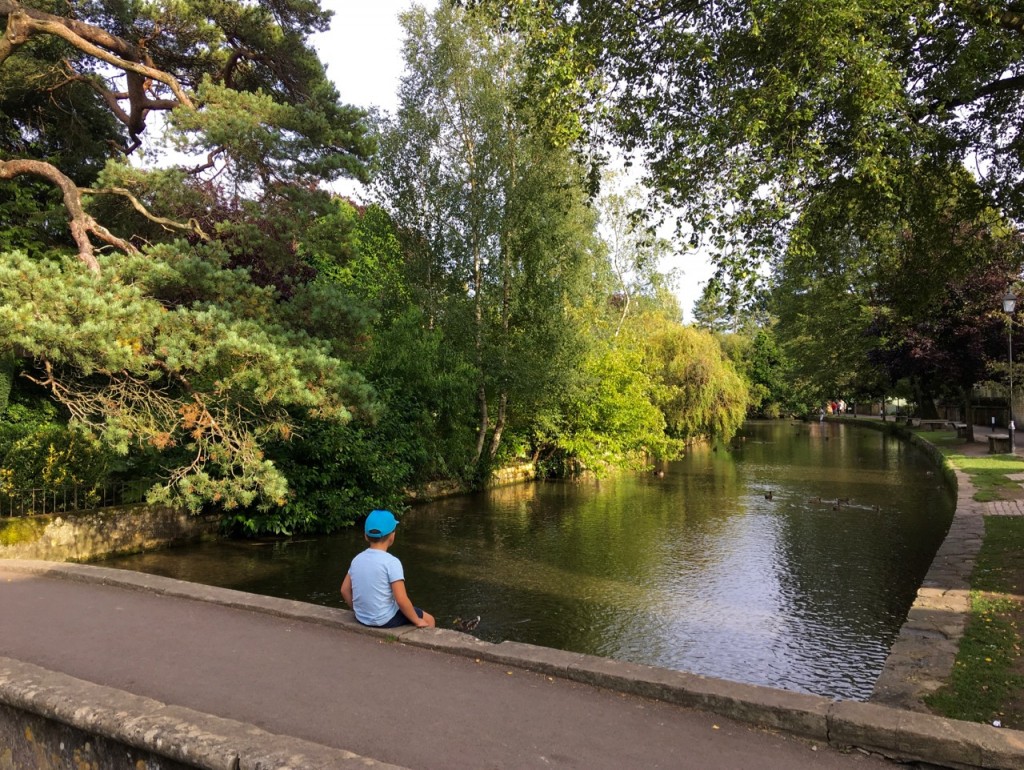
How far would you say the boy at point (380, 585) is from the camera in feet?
18.1

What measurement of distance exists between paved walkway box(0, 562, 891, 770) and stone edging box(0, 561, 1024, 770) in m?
0.08

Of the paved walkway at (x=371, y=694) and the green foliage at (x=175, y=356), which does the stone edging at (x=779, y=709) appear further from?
the green foliage at (x=175, y=356)

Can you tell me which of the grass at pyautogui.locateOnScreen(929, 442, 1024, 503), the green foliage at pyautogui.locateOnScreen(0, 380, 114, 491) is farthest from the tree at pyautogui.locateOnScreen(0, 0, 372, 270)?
the grass at pyautogui.locateOnScreen(929, 442, 1024, 503)

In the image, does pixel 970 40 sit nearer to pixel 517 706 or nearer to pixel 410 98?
pixel 517 706

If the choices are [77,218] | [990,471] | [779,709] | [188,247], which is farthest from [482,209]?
[779,709]

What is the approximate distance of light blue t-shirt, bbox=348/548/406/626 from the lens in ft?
18.1

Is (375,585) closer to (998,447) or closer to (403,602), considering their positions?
(403,602)

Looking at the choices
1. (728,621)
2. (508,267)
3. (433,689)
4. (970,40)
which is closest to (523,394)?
(508,267)

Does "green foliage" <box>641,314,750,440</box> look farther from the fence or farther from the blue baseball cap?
the blue baseball cap

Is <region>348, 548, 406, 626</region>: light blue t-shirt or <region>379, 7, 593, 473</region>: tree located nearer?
<region>348, 548, 406, 626</region>: light blue t-shirt

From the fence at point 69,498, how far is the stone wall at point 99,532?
227 millimetres

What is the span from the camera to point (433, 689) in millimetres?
4465

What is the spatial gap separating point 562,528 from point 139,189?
10.5 meters

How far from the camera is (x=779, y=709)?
3.89m
